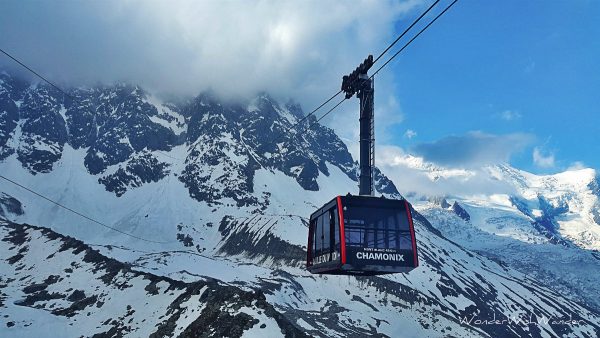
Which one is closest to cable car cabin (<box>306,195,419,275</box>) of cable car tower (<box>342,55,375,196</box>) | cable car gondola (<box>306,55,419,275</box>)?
cable car gondola (<box>306,55,419,275</box>)

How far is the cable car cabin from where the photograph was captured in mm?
31500

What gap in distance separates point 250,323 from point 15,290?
74.1m

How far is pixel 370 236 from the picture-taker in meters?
32.0

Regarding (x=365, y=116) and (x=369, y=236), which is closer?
(x=369, y=236)

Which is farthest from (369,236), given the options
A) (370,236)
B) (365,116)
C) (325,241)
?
(365,116)

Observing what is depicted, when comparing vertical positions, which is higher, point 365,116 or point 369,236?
point 365,116

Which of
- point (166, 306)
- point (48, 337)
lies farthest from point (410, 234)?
point (48, 337)

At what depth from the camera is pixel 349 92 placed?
3675cm

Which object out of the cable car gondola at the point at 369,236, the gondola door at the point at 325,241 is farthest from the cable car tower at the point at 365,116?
the gondola door at the point at 325,241

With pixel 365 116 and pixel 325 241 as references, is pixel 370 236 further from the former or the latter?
pixel 365 116

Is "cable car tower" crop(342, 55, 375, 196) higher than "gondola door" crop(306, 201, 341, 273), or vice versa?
"cable car tower" crop(342, 55, 375, 196)

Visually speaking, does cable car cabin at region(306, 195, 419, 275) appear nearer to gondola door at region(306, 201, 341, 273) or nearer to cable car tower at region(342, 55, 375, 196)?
gondola door at region(306, 201, 341, 273)

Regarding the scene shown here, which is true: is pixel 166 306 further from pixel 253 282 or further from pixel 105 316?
pixel 253 282

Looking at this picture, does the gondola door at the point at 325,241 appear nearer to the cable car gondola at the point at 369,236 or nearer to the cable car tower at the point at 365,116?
the cable car gondola at the point at 369,236
